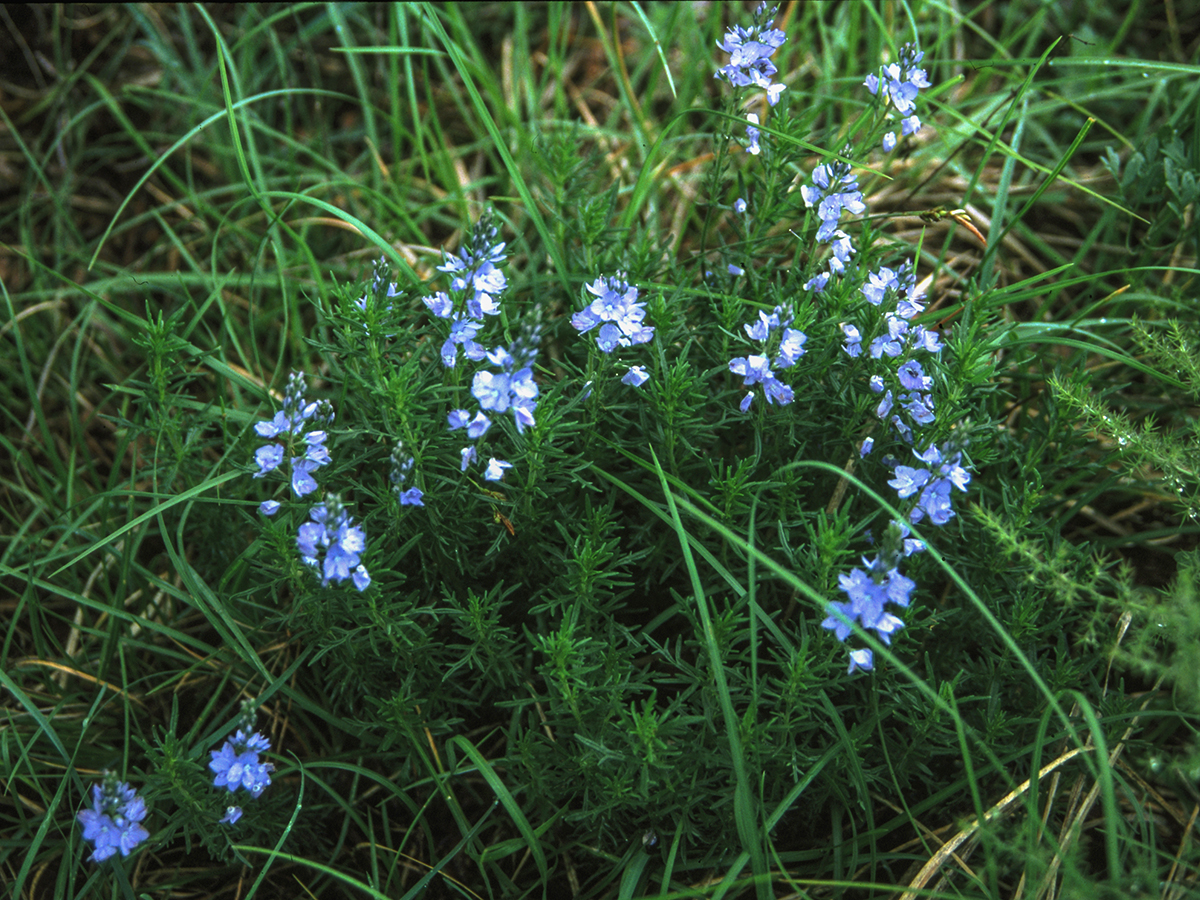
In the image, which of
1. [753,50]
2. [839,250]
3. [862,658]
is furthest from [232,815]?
[753,50]

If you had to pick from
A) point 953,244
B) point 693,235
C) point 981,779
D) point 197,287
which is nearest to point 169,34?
point 197,287

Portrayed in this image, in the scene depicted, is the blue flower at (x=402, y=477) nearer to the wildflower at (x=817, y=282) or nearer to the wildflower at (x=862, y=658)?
the wildflower at (x=862, y=658)

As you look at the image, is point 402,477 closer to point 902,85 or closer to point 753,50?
point 753,50

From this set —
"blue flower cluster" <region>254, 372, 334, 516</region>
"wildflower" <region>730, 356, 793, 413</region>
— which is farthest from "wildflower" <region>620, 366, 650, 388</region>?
"blue flower cluster" <region>254, 372, 334, 516</region>

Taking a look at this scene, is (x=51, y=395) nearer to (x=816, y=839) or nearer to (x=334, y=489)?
(x=334, y=489)

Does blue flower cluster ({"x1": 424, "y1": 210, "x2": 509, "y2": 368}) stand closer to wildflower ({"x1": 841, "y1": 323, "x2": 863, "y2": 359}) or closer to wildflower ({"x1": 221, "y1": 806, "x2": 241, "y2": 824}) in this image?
wildflower ({"x1": 841, "y1": 323, "x2": 863, "y2": 359})
